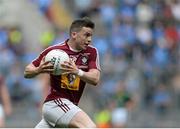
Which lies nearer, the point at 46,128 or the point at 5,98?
the point at 46,128

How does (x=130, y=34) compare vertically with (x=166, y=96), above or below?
above

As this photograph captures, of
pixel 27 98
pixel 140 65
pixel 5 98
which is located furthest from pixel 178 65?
pixel 5 98

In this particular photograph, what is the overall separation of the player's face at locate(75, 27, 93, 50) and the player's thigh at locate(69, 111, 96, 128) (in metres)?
0.88

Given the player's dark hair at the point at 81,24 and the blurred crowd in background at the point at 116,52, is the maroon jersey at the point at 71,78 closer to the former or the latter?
the player's dark hair at the point at 81,24

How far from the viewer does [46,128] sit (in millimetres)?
10633

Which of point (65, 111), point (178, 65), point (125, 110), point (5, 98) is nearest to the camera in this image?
point (65, 111)

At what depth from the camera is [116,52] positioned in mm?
20219

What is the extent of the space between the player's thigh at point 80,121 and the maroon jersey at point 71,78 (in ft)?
1.16

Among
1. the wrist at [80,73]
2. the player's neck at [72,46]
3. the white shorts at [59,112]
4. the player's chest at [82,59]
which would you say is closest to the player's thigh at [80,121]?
the white shorts at [59,112]

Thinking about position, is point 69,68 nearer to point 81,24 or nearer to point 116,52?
point 81,24

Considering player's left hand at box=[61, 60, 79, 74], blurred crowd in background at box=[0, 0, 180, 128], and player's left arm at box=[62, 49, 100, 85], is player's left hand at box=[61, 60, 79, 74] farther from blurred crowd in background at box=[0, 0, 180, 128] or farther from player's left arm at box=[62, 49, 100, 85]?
blurred crowd in background at box=[0, 0, 180, 128]

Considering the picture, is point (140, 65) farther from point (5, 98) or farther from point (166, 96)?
point (5, 98)

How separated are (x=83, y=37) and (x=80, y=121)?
1085 millimetres

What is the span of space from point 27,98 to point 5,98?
3.23m
